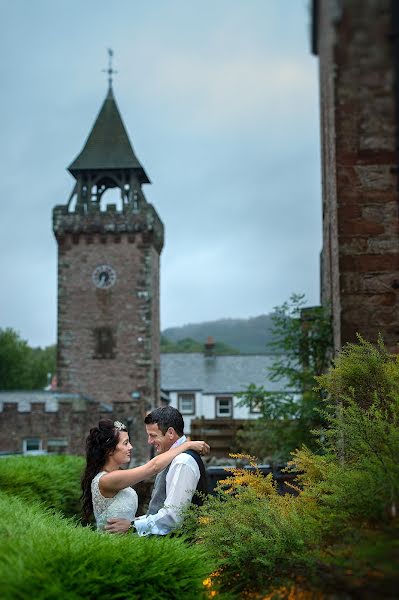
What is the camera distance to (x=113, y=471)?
5969mm

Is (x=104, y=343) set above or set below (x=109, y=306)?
below

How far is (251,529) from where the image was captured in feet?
15.1

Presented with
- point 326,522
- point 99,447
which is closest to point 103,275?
point 99,447

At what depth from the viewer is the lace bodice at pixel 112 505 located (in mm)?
5832

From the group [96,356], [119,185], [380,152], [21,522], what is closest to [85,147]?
[119,185]

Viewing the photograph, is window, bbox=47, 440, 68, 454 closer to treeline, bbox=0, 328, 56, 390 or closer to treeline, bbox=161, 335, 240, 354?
treeline, bbox=0, 328, 56, 390

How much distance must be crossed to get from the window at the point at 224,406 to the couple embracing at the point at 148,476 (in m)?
46.9

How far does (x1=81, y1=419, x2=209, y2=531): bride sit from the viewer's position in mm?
5672

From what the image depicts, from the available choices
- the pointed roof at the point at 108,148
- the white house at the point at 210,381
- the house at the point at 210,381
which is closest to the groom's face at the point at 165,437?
the pointed roof at the point at 108,148

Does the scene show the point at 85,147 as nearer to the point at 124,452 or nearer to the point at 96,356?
the point at 96,356

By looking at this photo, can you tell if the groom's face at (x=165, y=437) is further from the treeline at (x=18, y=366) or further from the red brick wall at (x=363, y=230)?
the treeline at (x=18, y=366)

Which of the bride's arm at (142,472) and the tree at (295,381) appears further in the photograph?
the tree at (295,381)

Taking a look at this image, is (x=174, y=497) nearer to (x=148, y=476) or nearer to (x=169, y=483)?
(x=169, y=483)

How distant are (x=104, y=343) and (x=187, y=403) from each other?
12.8m
